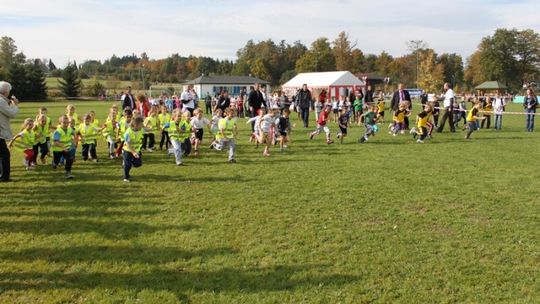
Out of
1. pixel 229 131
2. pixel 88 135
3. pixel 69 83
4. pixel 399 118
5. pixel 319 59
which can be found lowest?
pixel 88 135

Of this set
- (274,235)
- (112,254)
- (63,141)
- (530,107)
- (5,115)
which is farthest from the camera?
(530,107)

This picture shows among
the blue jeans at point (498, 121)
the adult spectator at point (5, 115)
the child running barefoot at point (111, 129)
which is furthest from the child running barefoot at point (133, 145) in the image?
the blue jeans at point (498, 121)

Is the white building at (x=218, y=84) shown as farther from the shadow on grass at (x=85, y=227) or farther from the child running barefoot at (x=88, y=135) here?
the shadow on grass at (x=85, y=227)

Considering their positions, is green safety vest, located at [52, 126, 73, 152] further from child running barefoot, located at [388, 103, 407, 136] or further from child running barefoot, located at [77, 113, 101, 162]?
child running barefoot, located at [388, 103, 407, 136]

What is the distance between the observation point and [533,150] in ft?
46.7

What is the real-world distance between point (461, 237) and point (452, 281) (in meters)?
1.50

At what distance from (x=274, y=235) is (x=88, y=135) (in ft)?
25.7

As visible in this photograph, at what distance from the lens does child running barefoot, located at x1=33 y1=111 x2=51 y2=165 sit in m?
11.6

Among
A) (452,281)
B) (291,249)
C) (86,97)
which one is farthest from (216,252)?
(86,97)

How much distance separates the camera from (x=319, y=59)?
9194 centimetres

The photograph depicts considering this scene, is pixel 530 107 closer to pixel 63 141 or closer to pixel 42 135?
pixel 63 141

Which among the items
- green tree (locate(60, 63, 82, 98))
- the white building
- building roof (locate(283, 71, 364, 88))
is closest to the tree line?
green tree (locate(60, 63, 82, 98))

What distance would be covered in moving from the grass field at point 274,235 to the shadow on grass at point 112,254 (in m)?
0.03

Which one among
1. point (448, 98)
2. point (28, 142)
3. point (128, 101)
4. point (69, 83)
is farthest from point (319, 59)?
point (28, 142)
